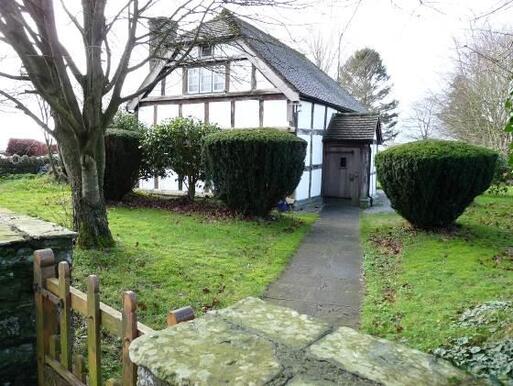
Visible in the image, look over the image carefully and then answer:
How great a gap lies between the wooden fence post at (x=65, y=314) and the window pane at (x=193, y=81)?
1430cm

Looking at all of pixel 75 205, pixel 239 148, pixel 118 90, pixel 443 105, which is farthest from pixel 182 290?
pixel 443 105

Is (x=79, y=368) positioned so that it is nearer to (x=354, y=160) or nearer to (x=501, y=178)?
(x=354, y=160)

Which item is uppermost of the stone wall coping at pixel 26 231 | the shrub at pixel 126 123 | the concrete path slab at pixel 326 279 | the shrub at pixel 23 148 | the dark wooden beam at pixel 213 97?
Result: the dark wooden beam at pixel 213 97

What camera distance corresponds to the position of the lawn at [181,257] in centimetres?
Result: 561

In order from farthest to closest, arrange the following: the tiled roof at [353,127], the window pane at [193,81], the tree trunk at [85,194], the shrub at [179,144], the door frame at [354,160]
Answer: the door frame at [354,160]
the window pane at [193,81]
the tiled roof at [353,127]
the shrub at [179,144]
the tree trunk at [85,194]

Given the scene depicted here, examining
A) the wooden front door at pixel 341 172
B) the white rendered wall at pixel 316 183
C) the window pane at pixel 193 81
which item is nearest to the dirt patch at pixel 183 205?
the white rendered wall at pixel 316 183

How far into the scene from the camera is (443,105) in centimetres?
2752

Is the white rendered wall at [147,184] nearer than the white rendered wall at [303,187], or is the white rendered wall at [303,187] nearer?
the white rendered wall at [303,187]

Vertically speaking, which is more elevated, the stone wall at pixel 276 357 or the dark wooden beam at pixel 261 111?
the dark wooden beam at pixel 261 111

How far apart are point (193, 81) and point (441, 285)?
1271 cm

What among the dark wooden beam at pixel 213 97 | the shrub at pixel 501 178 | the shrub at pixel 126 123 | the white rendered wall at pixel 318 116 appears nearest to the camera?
the dark wooden beam at pixel 213 97

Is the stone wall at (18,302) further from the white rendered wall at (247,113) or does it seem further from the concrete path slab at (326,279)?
the white rendered wall at (247,113)

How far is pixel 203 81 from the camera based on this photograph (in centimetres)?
1600

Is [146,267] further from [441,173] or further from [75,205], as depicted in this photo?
[441,173]
